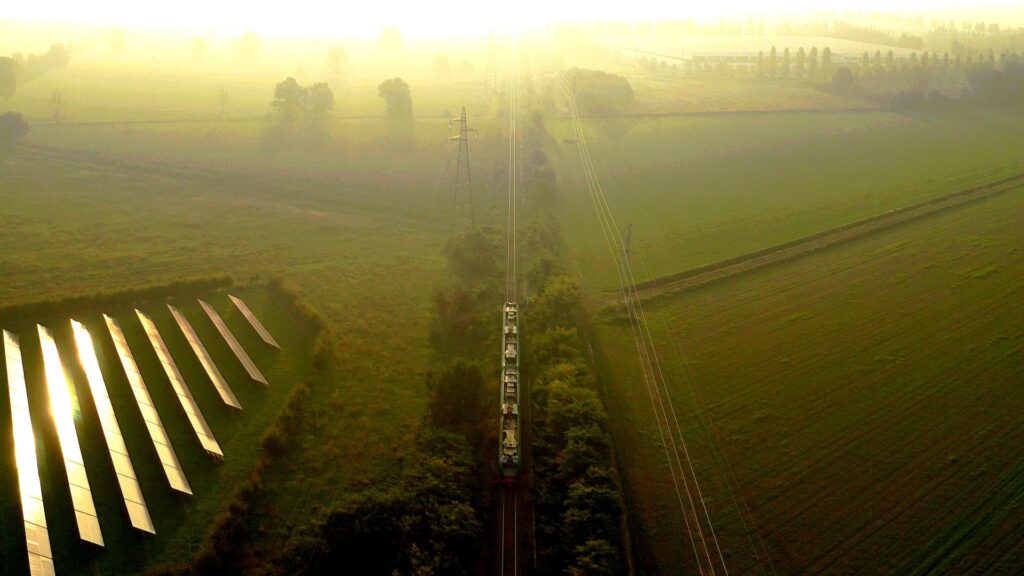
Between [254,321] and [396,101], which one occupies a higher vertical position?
[396,101]

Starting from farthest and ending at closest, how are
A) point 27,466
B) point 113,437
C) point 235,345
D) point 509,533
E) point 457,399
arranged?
point 235,345 → point 457,399 → point 113,437 → point 27,466 → point 509,533

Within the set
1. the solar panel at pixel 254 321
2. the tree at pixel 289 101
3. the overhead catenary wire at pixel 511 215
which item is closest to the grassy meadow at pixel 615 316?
the solar panel at pixel 254 321

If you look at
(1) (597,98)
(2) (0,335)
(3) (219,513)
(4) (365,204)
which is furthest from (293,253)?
(1) (597,98)

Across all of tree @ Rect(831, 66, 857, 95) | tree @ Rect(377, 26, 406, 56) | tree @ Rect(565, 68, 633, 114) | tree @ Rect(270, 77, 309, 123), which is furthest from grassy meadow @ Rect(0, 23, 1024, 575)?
tree @ Rect(377, 26, 406, 56)

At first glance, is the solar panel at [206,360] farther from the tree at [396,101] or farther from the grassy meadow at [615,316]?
the tree at [396,101]

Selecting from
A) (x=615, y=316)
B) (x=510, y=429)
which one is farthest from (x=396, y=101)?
(x=510, y=429)

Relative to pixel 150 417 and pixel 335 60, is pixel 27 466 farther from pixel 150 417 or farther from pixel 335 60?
pixel 335 60
